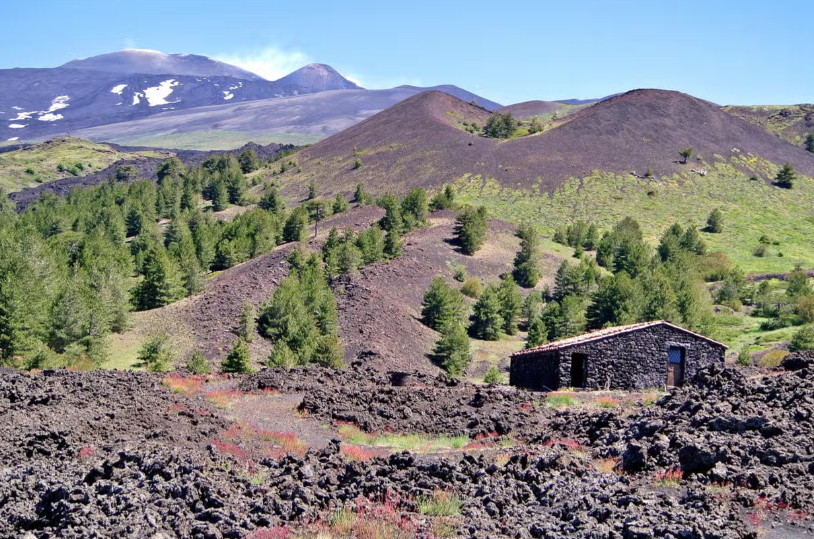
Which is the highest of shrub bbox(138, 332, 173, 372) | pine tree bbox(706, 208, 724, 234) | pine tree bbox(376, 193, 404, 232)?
pine tree bbox(376, 193, 404, 232)

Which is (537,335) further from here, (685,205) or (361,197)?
(685,205)

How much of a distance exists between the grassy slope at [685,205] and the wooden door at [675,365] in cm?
5650

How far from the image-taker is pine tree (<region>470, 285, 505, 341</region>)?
56.5 m

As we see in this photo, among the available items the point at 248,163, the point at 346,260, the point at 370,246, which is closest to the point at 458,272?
the point at 370,246

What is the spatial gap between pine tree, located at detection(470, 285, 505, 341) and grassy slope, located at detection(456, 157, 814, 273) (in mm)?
34103

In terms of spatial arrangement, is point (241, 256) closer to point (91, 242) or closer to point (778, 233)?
point (91, 242)

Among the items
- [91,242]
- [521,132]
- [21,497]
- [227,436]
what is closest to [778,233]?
[521,132]

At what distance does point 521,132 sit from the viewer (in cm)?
13875

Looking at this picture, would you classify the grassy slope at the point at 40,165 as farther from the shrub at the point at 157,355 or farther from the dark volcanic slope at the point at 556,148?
the shrub at the point at 157,355

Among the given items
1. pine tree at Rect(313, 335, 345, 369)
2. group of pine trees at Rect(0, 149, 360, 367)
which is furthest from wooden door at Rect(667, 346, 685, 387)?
group of pine trees at Rect(0, 149, 360, 367)

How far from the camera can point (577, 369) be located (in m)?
30.4

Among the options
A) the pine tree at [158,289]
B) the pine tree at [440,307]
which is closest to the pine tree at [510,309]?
the pine tree at [440,307]

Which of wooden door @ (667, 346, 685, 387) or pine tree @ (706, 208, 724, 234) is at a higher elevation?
pine tree @ (706, 208, 724, 234)

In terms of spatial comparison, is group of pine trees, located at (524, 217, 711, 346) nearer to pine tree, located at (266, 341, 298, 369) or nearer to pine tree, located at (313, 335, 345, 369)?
pine tree, located at (313, 335, 345, 369)
